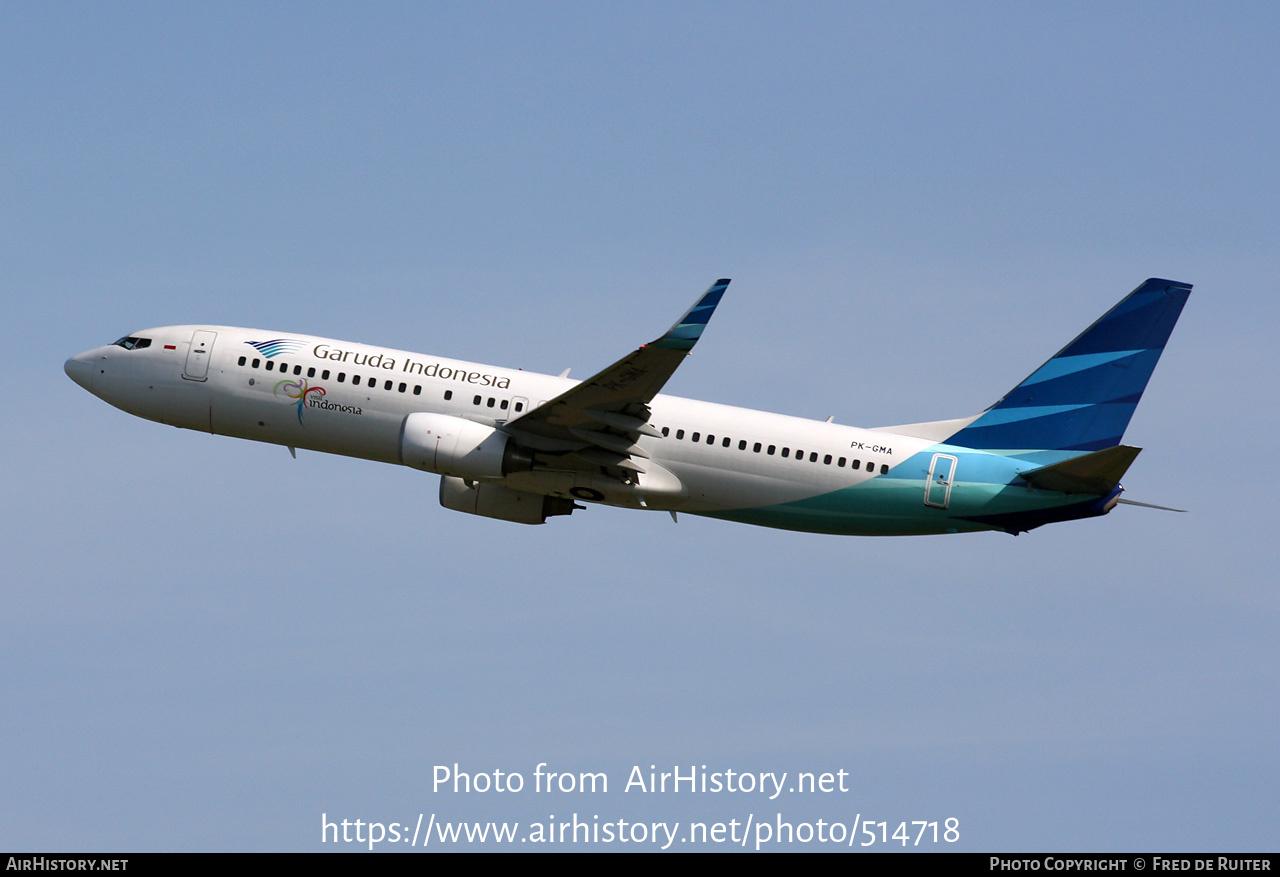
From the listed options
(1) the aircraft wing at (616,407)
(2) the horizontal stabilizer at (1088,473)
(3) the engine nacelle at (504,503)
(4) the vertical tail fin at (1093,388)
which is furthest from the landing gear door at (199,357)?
(2) the horizontal stabilizer at (1088,473)

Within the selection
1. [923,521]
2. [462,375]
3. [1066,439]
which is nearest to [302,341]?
[462,375]

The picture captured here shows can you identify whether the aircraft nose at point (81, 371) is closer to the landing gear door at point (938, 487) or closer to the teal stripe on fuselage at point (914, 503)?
the teal stripe on fuselage at point (914, 503)

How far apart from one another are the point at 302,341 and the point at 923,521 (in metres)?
20.7

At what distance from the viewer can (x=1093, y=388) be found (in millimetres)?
42750

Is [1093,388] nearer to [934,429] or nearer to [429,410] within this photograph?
[934,429]

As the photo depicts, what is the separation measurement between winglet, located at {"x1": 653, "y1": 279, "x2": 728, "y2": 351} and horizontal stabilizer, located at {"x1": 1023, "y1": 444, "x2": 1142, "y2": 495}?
457 inches

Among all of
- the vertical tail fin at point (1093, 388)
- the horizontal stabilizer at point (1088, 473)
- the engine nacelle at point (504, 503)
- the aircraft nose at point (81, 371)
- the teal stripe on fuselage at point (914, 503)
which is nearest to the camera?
the horizontal stabilizer at point (1088, 473)

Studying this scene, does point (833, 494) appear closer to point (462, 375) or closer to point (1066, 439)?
point (1066, 439)

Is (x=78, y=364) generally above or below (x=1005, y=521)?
above

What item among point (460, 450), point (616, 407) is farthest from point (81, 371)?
point (616, 407)

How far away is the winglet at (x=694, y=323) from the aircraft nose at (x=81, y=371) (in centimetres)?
2121

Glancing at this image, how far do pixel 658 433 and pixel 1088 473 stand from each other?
1267cm

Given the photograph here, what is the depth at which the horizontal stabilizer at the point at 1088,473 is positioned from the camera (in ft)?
123

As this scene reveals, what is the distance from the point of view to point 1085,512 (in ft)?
130
